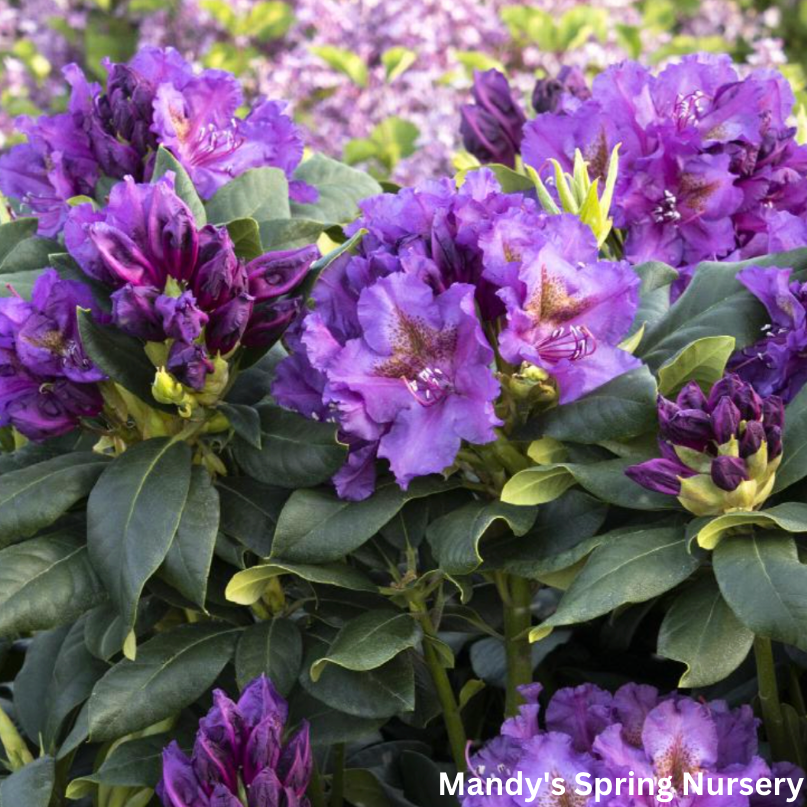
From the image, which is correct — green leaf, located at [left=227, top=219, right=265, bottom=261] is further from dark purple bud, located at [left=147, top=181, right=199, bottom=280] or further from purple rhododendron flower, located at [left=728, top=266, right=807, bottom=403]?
purple rhododendron flower, located at [left=728, top=266, right=807, bottom=403]

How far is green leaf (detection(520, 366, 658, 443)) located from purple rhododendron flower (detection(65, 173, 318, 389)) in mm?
290

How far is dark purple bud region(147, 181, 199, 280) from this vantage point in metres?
1.23

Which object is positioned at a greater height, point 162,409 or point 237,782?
point 162,409

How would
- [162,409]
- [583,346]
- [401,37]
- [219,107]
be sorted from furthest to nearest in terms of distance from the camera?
[401,37], [219,107], [162,409], [583,346]

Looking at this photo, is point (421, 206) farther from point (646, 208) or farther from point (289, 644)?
point (289, 644)

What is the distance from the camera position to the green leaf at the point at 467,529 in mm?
1199

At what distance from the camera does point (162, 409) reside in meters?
1.31

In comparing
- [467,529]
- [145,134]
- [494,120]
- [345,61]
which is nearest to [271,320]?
[467,529]

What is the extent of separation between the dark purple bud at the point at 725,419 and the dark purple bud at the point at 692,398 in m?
0.02

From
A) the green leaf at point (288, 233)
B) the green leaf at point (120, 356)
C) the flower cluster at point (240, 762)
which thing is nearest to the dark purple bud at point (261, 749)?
the flower cluster at point (240, 762)

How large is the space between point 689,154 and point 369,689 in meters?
0.66

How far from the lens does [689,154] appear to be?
1.45 metres

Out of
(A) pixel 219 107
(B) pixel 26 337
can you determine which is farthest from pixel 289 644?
(A) pixel 219 107

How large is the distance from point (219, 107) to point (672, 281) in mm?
575
